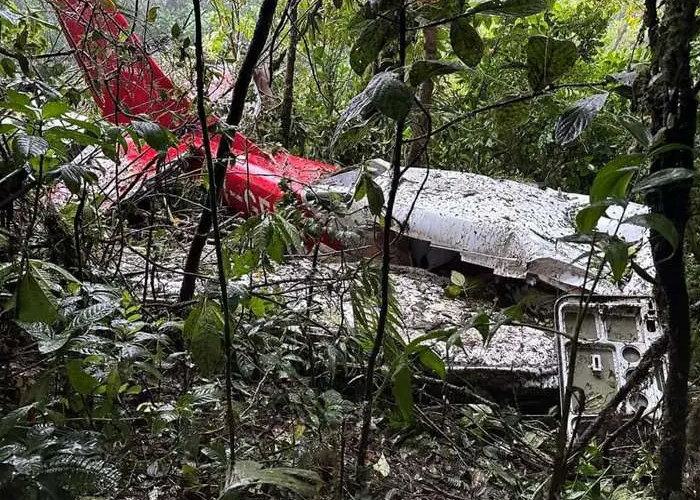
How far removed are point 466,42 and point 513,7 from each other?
0.08 meters

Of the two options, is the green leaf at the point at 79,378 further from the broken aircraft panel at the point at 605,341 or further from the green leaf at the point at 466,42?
the broken aircraft panel at the point at 605,341

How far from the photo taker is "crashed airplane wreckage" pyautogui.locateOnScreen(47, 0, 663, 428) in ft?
5.29

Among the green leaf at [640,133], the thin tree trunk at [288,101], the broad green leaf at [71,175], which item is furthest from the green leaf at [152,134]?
the thin tree trunk at [288,101]

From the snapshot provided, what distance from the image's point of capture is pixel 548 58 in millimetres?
822

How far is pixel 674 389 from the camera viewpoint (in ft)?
2.56

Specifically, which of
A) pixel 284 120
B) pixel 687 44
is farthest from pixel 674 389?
pixel 284 120

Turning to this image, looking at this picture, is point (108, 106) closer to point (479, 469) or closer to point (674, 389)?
point (479, 469)

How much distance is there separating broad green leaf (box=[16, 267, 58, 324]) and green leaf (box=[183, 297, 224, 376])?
0.63ft

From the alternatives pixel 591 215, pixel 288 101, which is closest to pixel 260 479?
pixel 591 215

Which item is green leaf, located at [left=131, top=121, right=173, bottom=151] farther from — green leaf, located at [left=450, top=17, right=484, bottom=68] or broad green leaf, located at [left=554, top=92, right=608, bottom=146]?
broad green leaf, located at [left=554, top=92, right=608, bottom=146]

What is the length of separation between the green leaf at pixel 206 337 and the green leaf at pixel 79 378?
0.16 meters

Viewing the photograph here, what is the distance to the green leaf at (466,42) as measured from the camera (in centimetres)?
84

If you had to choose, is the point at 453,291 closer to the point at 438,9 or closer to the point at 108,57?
the point at 108,57

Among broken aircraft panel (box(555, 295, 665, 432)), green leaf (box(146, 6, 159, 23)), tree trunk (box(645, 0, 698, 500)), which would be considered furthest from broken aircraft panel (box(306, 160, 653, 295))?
tree trunk (box(645, 0, 698, 500))
